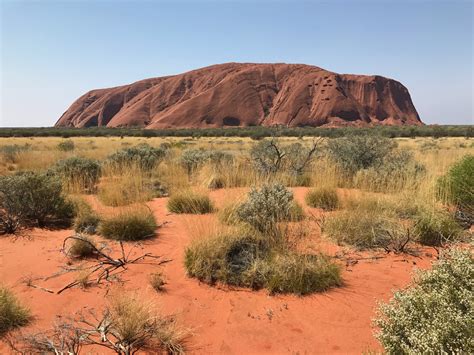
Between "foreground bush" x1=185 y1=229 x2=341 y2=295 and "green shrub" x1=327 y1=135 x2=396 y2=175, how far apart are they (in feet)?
21.4

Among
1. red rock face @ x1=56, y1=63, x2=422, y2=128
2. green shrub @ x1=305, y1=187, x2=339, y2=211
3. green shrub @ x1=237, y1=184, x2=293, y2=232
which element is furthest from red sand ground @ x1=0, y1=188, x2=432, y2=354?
red rock face @ x1=56, y1=63, x2=422, y2=128

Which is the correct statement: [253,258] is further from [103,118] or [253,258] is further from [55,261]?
[103,118]

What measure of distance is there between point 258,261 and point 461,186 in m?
4.58

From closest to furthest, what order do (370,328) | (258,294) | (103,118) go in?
1. (370,328)
2. (258,294)
3. (103,118)

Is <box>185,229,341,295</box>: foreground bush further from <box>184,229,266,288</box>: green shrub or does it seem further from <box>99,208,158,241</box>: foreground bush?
<box>99,208,158,241</box>: foreground bush

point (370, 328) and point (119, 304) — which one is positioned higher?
point (119, 304)

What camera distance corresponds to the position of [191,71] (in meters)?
113

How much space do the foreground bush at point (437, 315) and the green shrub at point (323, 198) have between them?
13.6 ft

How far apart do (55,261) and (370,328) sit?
13.4 feet

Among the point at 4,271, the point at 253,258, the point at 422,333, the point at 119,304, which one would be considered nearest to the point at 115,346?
the point at 119,304

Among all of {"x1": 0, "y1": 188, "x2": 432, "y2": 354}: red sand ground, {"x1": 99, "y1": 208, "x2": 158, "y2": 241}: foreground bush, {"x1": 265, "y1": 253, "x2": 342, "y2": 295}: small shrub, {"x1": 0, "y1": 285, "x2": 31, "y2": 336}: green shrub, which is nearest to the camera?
{"x1": 0, "y1": 188, "x2": 432, "y2": 354}: red sand ground

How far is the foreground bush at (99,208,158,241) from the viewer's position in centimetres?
543

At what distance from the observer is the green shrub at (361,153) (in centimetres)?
1038

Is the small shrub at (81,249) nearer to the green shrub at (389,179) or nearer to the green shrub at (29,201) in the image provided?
the green shrub at (29,201)
